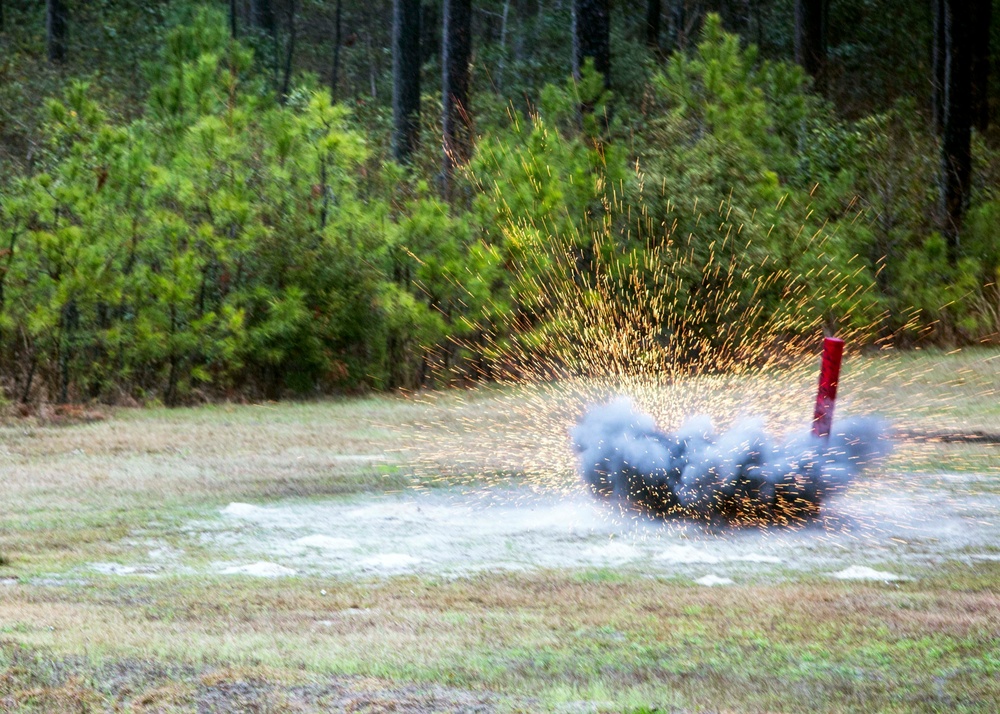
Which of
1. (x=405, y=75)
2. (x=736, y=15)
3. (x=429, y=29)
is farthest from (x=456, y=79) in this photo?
(x=736, y=15)

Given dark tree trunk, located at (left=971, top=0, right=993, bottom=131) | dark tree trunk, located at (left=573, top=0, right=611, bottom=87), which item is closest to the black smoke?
dark tree trunk, located at (left=573, top=0, right=611, bottom=87)

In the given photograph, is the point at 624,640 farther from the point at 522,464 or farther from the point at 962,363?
the point at 962,363

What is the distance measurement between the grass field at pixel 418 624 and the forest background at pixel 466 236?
364cm

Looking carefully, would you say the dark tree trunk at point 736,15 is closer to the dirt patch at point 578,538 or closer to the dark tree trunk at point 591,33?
the dark tree trunk at point 591,33

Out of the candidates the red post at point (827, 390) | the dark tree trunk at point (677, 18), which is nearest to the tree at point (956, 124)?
the red post at point (827, 390)

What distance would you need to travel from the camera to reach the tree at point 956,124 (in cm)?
1631

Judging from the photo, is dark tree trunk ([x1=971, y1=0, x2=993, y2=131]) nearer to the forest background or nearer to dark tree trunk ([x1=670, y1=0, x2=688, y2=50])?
the forest background

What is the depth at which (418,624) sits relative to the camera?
443 centimetres

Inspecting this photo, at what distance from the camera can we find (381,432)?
9938 millimetres

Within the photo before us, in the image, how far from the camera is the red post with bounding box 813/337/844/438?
21.9ft

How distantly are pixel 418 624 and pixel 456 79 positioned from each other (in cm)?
1380

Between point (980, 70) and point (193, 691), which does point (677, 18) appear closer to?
point (980, 70)

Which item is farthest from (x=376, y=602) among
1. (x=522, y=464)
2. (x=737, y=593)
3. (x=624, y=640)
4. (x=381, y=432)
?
(x=381, y=432)

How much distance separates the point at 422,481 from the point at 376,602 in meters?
3.01
